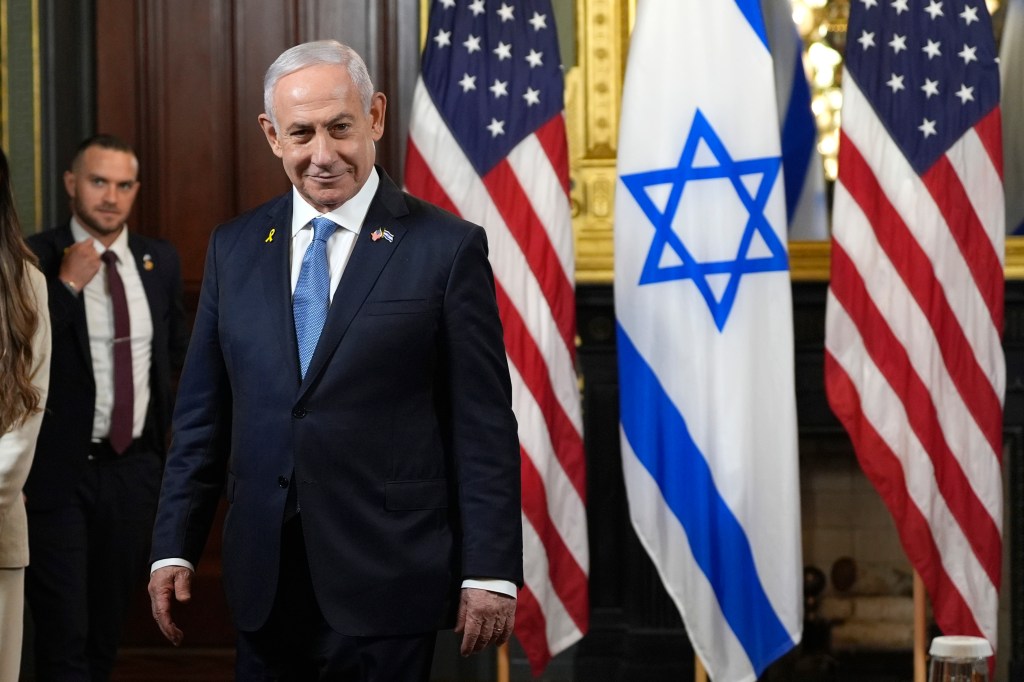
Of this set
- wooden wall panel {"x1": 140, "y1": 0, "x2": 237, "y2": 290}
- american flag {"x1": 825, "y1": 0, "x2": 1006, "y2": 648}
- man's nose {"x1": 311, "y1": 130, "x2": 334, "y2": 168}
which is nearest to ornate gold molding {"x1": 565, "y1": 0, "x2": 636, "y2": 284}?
american flag {"x1": 825, "y1": 0, "x2": 1006, "y2": 648}

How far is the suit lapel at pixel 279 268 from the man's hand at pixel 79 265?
184 centimetres

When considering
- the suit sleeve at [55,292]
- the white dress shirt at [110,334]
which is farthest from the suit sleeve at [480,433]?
the white dress shirt at [110,334]

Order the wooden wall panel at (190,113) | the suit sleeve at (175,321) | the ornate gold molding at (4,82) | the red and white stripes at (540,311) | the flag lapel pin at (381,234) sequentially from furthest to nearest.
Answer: the wooden wall panel at (190,113)
the ornate gold molding at (4,82)
the suit sleeve at (175,321)
the red and white stripes at (540,311)
the flag lapel pin at (381,234)

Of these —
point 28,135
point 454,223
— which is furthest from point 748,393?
point 28,135

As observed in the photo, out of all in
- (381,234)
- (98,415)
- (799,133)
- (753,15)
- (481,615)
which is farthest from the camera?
(799,133)

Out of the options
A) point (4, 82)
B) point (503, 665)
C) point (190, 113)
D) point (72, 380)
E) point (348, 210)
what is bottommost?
point (503, 665)

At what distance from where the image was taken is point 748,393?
4.22m

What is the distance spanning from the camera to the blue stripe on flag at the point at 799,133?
5.04m

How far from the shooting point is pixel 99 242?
14.2 ft

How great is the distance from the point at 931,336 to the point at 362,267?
2.45 m

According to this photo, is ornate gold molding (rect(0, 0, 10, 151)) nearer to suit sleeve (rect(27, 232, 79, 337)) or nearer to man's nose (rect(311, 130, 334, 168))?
suit sleeve (rect(27, 232, 79, 337))

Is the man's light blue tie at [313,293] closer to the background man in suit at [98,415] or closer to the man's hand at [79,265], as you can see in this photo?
the background man in suit at [98,415]

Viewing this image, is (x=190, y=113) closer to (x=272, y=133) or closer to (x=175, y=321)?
(x=175, y=321)

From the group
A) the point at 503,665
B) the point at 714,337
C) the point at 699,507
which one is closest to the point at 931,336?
the point at 714,337
